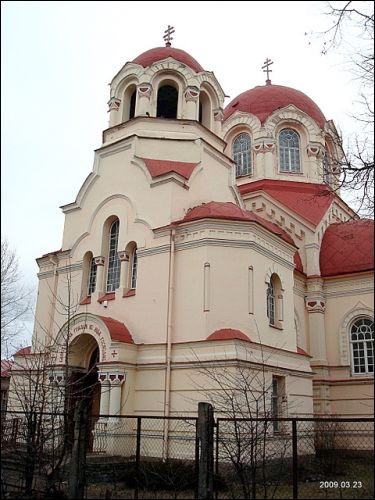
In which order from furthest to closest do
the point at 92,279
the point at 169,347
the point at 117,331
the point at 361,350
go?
the point at 361,350 < the point at 92,279 < the point at 117,331 < the point at 169,347

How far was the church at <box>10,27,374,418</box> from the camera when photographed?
15031 millimetres

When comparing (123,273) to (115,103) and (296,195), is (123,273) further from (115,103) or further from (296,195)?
(296,195)

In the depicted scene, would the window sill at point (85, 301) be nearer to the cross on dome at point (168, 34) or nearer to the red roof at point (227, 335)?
the red roof at point (227, 335)

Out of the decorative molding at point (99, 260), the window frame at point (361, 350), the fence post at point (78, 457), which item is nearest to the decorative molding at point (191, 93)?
the decorative molding at point (99, 260)

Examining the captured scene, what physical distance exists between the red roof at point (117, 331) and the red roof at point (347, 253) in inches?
370

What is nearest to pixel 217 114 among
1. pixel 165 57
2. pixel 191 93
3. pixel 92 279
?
pixel 191 93

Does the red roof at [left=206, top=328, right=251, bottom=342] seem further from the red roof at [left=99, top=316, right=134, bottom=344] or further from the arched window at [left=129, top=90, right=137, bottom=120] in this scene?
the arched window at [left=129, top=90, right=137, bottom=120]

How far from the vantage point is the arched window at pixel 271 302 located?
17.2 metres

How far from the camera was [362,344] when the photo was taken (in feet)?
66.8

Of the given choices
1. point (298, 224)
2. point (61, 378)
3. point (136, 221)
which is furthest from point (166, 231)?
point (298, 224)

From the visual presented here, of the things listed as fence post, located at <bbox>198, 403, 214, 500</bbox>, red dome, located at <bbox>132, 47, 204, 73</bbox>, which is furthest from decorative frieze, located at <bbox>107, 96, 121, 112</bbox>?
fence post, located at <bbox>198, 403, 214, 500</bbox>

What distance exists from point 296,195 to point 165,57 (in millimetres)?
8829

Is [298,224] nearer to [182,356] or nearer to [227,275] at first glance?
[227,275]
